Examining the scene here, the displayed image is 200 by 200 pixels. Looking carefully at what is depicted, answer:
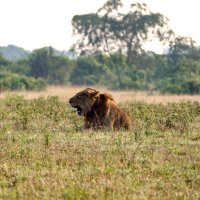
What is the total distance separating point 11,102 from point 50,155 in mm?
9196

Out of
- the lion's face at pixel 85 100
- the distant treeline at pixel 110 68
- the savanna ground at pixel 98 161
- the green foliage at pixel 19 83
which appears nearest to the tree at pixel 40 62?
the distant treeline at pixel 110 68

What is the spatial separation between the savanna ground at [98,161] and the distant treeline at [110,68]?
2374cm

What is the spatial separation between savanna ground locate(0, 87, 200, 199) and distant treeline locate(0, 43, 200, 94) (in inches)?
935

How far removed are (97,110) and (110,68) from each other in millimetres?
28689

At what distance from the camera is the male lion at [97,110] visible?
1077 cm

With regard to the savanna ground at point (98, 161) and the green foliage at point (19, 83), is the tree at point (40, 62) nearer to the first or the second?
the green foliage at point (19, 83)

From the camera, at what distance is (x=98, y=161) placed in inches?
290

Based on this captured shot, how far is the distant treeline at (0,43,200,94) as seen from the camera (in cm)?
3688

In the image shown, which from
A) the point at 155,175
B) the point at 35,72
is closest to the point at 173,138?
the point at 155,175

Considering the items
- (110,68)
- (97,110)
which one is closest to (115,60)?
(110,68)

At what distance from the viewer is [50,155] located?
7738mm

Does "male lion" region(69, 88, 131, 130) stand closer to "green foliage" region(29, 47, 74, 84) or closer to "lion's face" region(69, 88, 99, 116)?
"lion's face" region(69, 88, 99, 116)

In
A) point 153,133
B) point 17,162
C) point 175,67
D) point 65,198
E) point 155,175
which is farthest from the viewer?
point 175,67

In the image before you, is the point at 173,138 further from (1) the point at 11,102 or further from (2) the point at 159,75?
(2) the point at 159,75
